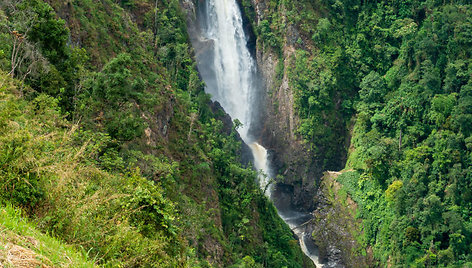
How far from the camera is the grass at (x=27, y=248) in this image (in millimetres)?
6066

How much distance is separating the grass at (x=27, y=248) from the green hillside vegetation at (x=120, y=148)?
0.06 meters

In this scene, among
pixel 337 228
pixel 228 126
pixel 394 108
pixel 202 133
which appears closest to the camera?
pixel 202 133

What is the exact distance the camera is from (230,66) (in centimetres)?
5506

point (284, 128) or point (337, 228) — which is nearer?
point (337, 228)

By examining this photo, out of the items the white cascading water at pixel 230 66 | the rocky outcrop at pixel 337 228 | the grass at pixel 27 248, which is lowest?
the rocky outcrop at pixel 337 228

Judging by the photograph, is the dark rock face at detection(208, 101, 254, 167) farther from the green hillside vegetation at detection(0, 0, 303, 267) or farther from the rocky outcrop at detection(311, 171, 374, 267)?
the rocky outcrop at detection(311, 171, 374, 267)

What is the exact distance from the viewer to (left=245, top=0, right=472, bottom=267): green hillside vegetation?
41812mm

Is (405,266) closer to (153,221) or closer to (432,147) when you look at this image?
(432,147)

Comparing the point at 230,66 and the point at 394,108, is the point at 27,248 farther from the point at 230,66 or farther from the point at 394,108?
the point at 230,66

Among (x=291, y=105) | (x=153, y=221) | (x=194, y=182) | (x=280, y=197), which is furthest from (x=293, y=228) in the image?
(x=153, y=221)

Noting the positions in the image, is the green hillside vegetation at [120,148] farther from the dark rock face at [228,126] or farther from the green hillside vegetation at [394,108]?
the green hillside vegetation at [394,108]

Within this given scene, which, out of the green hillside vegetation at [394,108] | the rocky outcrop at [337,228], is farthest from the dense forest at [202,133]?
the rocky outcrop at [337,228]

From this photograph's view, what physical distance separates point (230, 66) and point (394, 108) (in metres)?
18.3

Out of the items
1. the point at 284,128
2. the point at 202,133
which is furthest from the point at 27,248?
the point at 284,128
